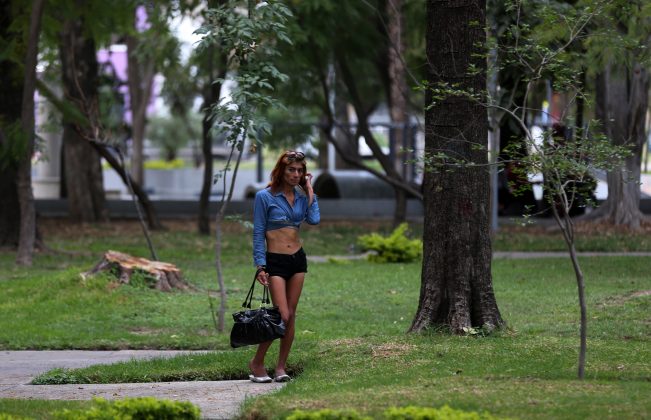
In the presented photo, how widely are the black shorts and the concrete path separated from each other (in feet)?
2.93

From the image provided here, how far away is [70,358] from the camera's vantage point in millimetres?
10805

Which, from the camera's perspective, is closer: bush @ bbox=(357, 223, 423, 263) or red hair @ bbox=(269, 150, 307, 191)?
red hair @ bbox=(269, 150, 307, 191)

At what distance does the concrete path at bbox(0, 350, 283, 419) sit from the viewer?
8.14 metres

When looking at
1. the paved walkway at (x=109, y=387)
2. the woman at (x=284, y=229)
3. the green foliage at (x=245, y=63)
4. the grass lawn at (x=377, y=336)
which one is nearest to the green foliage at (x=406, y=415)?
the grass lawn at (x=377, y=336)

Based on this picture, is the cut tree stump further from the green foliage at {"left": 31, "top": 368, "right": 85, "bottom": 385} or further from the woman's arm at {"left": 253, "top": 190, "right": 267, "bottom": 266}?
the woman's arm at {"left": 253, "top": 190, "right": 267, "bottom": 266}

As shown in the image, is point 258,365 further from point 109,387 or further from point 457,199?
point 457,199

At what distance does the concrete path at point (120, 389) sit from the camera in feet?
26.7

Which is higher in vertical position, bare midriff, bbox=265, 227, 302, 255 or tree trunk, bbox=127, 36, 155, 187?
tree trunk, bbox=127, 36, 155, 187

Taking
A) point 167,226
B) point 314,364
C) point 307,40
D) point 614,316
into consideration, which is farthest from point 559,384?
point 167,226

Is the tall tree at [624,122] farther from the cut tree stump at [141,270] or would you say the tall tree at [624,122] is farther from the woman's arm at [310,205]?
the woman's arm at [310,205]

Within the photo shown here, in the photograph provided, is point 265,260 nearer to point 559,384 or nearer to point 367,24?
point 559,384

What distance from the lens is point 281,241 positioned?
8797 mm

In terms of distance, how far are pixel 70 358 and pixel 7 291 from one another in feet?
14.1

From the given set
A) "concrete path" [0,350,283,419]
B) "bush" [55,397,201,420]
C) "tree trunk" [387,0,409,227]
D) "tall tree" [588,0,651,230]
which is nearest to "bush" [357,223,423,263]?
"tree trunk" [387,0,409,227]
